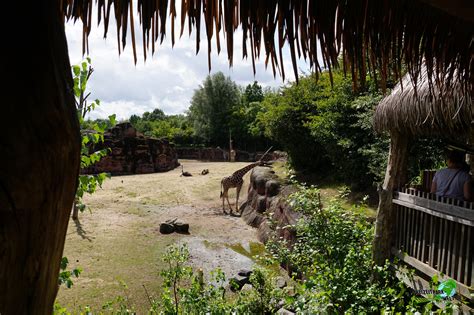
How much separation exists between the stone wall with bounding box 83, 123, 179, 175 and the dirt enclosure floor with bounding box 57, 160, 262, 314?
532 centimetres

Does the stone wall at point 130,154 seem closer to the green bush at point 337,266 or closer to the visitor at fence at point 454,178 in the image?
the green bush at point 337,266

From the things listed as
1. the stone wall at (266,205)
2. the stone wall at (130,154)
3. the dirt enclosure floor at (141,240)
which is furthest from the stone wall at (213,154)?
the stone wall at (266,205)

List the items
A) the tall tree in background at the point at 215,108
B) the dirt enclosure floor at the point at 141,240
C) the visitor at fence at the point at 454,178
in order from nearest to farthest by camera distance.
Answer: the visitor at fence at the point at 454,178
the dirt enclosure floor at the point at 141,240
the tall tree in background at the point at 215,108

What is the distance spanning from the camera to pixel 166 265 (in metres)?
8.30

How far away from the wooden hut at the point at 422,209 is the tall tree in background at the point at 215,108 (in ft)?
97.1

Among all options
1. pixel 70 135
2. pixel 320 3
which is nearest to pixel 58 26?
pixel 70 135

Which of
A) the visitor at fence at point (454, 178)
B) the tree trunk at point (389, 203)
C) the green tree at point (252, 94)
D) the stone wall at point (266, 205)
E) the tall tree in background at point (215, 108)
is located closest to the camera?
the visitor at fence at point (454, 178)

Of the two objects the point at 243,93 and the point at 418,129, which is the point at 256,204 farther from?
the point at 243,93


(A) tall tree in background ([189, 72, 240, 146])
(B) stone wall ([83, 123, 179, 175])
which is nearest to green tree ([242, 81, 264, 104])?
(A) tall tree in background ([189, 72, 240, 146])

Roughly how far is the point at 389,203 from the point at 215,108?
105 feet

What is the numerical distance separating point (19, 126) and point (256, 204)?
1169cm

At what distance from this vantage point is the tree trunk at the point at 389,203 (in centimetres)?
488

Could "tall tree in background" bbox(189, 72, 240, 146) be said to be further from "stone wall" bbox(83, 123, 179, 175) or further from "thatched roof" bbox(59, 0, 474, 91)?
"thatched roof" bbox(59, 0, 474, 91)

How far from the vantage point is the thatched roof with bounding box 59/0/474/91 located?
1.21m
